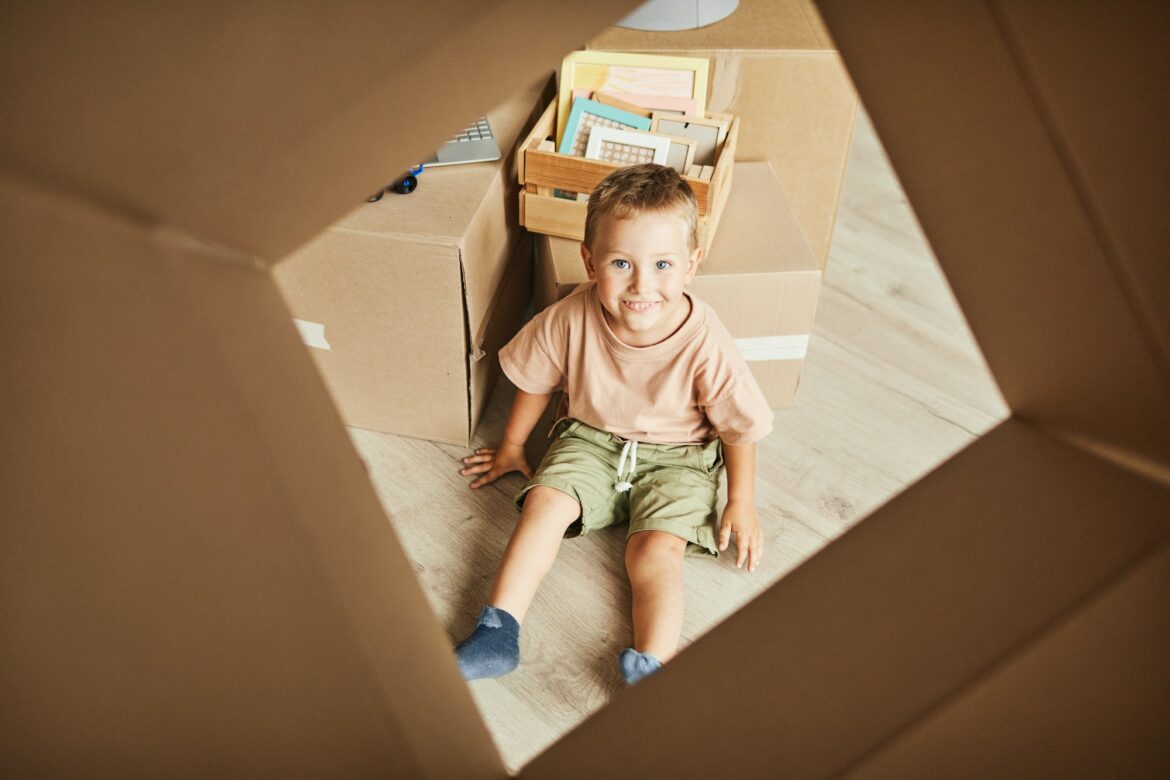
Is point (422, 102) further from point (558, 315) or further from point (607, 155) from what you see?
point (607, 155)

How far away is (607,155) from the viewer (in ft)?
4.74

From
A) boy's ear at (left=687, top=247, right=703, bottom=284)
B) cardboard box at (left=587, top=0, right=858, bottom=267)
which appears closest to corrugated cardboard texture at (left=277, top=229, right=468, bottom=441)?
boy's ear at (left=687, top=247, right=703, bottom=284)

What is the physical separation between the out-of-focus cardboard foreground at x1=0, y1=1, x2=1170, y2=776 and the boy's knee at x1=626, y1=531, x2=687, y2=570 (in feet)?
3.91

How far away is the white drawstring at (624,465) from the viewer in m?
1.40

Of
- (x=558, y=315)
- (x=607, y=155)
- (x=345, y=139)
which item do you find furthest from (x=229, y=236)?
(x=607, y=155)

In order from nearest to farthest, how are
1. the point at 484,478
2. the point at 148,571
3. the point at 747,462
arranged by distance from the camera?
1. the point at 148,571
2. the point at 747,462
3. the point at 484,478

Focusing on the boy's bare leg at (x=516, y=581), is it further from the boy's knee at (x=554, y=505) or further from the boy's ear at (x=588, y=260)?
the boy's ear at (x=588, y=260)

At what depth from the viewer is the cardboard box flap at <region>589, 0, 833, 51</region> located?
147cm

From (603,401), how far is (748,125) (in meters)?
0.59

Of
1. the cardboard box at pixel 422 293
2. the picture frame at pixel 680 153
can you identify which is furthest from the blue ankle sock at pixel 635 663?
the picture frame at pixel 680 153

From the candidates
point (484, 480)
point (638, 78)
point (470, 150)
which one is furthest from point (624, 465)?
point (638, 78)

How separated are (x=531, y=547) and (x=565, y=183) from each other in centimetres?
59

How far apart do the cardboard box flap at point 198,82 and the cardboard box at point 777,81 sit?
4.88 ft

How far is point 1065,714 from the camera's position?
4.2 inches
